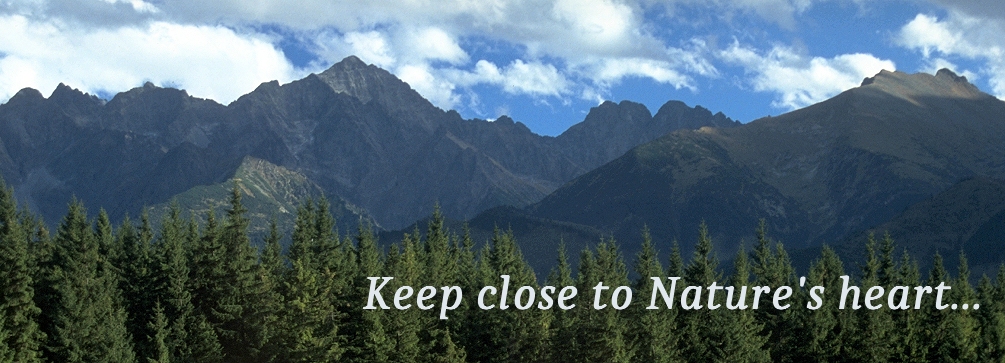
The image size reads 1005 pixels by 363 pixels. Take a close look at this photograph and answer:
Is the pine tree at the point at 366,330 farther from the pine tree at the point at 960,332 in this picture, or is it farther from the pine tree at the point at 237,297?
the pine tree at the point at 960,332

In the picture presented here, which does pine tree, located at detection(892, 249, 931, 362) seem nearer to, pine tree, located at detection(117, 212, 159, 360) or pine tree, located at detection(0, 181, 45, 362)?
pine tree, located at detection(117, 212, 159, 360)

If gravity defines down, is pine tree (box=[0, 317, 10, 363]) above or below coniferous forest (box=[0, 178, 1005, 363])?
below

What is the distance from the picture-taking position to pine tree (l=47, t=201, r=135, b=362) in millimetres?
87562

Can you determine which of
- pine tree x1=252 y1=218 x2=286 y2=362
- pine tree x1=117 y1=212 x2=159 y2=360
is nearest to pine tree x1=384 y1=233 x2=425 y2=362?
pine tree x1=252 y1=218 x2=286 y2=362

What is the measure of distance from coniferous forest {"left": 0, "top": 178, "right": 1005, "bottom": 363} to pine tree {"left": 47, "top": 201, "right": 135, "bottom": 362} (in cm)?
17

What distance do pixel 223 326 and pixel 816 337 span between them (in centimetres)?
6104

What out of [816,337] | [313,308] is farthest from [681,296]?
[313,308]

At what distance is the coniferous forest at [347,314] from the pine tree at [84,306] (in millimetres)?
169

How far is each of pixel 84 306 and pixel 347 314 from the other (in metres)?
23.9

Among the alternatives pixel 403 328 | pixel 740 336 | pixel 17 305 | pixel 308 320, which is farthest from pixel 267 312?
pixel 740 336

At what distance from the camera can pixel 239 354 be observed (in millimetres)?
98438

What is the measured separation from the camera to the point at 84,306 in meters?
89.9

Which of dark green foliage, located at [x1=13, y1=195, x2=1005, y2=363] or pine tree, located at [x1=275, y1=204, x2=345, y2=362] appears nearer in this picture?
dark green foliage, located at [x1=13, y1=195, x2=1005, y2=363]

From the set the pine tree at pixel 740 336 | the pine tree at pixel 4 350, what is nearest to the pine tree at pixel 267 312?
the pine tree at pixel 4 350
